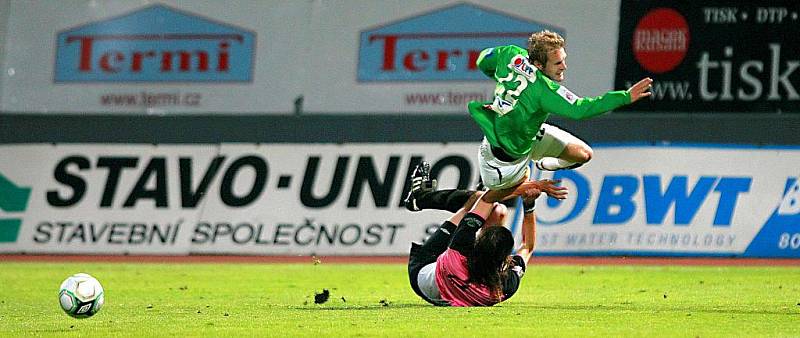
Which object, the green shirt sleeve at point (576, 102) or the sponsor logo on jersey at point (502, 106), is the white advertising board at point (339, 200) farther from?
the green shirt sleeve at point (576, 102)

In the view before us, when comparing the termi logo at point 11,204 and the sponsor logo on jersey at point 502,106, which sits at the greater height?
the sponsor logo on jersey at point 502,106

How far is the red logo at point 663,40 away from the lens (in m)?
17.2

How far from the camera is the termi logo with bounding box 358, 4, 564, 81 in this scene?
1802 cm

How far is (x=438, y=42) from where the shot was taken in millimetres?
Result: 18359

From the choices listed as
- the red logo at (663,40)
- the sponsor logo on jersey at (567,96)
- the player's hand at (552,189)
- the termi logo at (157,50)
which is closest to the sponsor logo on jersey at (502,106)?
the sponsor logo on jersey at (567,96)

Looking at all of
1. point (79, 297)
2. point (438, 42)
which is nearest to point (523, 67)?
point (79, 297)

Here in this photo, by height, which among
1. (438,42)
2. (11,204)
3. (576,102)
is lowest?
(11,204)

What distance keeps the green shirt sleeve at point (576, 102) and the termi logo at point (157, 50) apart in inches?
392

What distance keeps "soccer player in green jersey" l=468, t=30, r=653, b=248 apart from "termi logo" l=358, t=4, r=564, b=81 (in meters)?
7.49

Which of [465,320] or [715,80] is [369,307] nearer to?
[465,320]

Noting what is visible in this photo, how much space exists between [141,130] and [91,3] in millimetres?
2026

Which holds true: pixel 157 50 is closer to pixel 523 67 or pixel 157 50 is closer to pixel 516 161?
pixel 516 161

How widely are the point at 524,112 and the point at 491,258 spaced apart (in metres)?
1.41

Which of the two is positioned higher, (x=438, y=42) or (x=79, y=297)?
(x=438, y=42)
